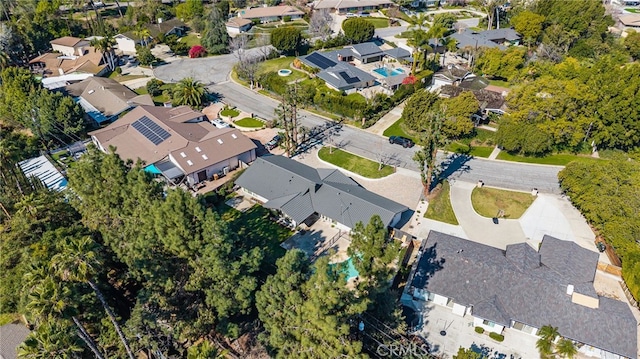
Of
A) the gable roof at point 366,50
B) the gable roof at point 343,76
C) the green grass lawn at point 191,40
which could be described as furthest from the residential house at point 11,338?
the green grass lawn at point 191,40

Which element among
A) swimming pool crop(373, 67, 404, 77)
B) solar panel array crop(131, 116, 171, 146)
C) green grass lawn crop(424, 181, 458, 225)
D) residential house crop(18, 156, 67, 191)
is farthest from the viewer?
swimming pool crop(373, 67, 404, 77)

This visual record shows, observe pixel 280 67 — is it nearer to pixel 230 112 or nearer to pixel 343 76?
pixel 343 76

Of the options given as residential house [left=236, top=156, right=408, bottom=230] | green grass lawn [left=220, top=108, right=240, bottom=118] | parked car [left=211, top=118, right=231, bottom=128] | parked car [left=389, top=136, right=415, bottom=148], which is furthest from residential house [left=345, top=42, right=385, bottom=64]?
residential house [left=236, top=156, right=408, bottom=230]

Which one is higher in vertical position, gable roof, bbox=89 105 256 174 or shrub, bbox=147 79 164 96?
gable roof, bbox=89 105 256 174

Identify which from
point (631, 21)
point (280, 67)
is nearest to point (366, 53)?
point (280, 67)

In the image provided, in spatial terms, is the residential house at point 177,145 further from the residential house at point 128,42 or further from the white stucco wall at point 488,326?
the residential house at point 128,42

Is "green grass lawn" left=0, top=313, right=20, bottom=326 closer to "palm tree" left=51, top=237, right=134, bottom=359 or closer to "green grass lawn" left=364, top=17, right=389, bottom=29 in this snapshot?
"palm tree" left=51, top=237, right=134, bottom=359

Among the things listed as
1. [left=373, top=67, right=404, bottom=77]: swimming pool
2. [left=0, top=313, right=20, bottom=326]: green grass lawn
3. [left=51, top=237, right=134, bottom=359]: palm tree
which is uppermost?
[left=51, top=237, right=134, bottom=359]: palm tree
